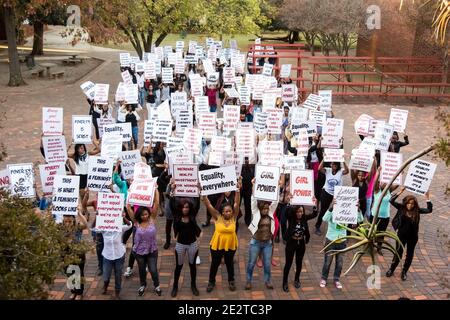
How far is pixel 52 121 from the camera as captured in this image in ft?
34.2

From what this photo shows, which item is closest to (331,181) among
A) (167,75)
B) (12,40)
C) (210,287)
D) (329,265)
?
(329,265)

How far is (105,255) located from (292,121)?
18.7 feet

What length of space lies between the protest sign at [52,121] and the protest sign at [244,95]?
17.6 feet

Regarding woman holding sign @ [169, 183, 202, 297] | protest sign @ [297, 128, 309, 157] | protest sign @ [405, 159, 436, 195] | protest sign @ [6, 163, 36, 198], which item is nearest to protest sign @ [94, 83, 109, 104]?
protest sign @ [6, 163, 36, 198]

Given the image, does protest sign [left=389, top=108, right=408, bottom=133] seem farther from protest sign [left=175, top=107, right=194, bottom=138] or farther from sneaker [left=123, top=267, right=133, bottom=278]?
sneaker [left=123, top=267, right=133, bottom=278]

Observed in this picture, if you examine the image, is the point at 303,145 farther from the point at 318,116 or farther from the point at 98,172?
the point at 98,172

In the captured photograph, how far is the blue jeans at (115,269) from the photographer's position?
711 cm

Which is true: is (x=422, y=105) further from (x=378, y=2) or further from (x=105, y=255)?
(x=105, y=255)

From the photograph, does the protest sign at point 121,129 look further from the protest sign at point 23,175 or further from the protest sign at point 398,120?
the protest sign at point 398,120

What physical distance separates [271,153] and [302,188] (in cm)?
192

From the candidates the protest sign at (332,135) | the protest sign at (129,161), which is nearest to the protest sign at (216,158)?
the protest sign at (129,161)

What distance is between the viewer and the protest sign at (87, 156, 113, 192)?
816 cm

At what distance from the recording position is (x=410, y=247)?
7793 mm

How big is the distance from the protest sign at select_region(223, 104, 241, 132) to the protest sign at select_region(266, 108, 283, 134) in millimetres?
757
